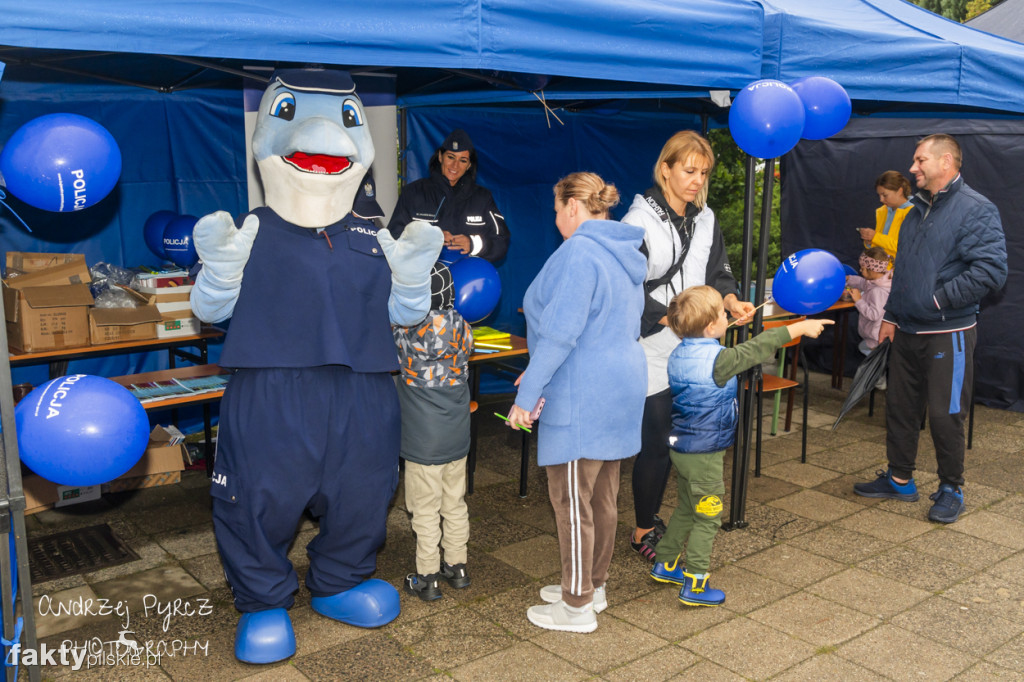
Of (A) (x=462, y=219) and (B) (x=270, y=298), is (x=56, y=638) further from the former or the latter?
(A) (x=462, y=219)

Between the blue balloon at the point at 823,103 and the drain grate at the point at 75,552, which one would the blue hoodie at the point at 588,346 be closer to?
the blue balloon at the point at 823,103

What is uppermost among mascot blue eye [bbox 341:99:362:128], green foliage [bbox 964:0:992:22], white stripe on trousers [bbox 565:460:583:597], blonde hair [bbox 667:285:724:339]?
green foliage [bbox 964:0:992:22]

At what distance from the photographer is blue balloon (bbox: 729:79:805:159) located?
12.0 ft

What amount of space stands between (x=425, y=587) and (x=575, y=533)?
0.78m

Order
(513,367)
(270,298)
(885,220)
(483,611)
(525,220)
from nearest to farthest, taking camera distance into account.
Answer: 1. (270,298)
2. (483,611)
3. (513,367)
4. (885,220)
5. (525,220)

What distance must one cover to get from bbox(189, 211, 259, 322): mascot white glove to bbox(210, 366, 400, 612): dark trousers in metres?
0.27

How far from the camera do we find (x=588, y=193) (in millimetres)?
3211

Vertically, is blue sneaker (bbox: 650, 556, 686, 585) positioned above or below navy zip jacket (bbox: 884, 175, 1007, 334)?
below

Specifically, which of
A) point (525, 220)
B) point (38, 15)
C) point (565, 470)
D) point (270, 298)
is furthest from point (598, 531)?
point (525, 220)

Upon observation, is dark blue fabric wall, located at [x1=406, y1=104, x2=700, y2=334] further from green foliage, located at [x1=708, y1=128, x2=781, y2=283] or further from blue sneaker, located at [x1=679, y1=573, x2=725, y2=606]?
blue sneaker, located at [x1=679, y1=573, x2=725, y2=606]

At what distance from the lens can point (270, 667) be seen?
3.14 metres

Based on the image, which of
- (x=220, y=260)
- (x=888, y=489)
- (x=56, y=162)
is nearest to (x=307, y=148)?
(x=220, y=260)

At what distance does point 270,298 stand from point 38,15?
1.06 metres

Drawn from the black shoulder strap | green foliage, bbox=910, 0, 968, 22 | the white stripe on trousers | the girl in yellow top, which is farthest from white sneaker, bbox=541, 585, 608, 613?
green foliage, bbox=910, 0, 968, 22
